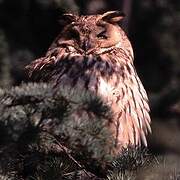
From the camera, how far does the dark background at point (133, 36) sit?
3.39 m

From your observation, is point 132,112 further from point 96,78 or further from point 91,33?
point 91,33

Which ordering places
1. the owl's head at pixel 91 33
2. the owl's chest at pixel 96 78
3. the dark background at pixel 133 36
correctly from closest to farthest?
the owl's chest at pixel 96 78
the owl's head at pixel 91 33
the dark background at pixel 133 36

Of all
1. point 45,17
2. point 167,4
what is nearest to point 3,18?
point 45,17

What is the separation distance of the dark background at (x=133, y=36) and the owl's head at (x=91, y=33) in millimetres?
260

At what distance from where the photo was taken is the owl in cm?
285

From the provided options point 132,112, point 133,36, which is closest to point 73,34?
point 132,112

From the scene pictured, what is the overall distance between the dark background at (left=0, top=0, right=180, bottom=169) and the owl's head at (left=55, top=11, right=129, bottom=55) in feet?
0.85

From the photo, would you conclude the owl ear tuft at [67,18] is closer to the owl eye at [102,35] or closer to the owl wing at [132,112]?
the owl eye at [102,35]

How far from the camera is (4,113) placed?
1.73m

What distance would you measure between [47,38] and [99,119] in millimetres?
2477

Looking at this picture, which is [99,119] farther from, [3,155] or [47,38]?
[47,38]

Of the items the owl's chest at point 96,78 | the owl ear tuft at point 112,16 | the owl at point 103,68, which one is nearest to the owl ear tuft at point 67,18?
the owl at point 103,68

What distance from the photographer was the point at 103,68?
3000 millimetres

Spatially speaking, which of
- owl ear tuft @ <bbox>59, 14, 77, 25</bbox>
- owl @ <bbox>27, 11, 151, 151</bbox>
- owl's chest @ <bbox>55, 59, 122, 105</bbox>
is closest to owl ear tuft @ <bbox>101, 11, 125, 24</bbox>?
owl @ <bbox>27, 11, 151, 151</bbox>
